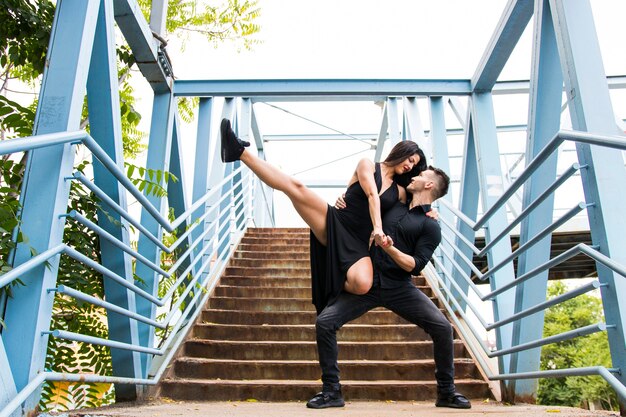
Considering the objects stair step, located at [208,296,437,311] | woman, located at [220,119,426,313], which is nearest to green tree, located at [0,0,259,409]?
woman, located at [220,119,426,313]

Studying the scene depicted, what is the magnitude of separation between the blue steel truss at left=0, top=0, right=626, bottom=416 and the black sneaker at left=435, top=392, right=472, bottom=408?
14.8 inches

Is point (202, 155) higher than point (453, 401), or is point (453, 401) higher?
point (202, 155)

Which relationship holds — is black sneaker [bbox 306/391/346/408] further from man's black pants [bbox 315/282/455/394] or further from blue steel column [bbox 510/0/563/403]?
blue steel column [bbox 510/0/563/403]

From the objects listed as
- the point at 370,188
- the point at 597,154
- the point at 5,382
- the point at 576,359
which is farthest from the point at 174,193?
the point at 576,359

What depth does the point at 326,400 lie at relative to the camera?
3.05m

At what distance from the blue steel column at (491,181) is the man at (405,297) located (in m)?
1.03

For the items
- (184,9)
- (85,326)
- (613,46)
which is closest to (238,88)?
(184,9)

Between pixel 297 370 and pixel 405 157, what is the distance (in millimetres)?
1796

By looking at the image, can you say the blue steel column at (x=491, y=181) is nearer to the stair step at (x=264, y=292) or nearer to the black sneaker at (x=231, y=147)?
the stair step at (x=264, y=292)

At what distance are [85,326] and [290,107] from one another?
1004 centimetres

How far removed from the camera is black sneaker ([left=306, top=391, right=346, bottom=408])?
3020mm

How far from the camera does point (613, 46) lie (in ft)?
43.5

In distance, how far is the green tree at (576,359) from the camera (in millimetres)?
20922

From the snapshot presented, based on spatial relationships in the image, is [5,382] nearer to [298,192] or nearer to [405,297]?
[298,192]
